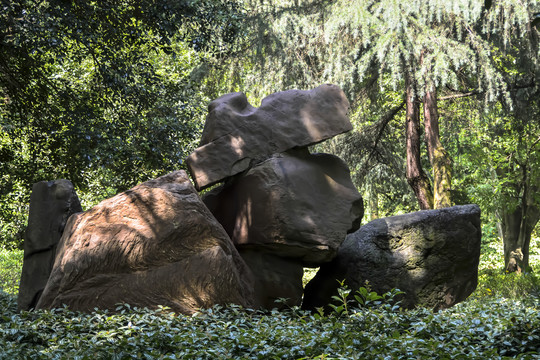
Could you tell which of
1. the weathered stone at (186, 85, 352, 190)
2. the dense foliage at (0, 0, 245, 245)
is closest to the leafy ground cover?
the weathered stone at (186, 85, 352, 190)

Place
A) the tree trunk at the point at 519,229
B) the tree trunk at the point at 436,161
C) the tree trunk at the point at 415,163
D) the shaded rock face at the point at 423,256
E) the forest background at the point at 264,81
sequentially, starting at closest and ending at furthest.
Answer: the shaded rock face at the point at 423,256 < the forest background at the point at 264,81 < the tree trunk at the point at 436,161 < the tree trunk at the point at 415,163 < the tree trunk at the point at 519,229

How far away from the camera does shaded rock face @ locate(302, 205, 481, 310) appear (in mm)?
7379

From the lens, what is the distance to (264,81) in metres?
13.6

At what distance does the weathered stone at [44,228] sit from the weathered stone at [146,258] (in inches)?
27.9

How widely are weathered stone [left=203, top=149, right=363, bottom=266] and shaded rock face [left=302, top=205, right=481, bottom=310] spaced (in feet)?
1.42

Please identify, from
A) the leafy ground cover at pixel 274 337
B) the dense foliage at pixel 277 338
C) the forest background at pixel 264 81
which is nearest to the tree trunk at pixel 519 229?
the forest background at pixel 264 81

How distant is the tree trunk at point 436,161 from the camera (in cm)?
1312

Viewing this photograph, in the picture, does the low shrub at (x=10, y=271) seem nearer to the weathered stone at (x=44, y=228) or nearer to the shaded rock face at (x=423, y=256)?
the weathered stone at (x=44, y=228)

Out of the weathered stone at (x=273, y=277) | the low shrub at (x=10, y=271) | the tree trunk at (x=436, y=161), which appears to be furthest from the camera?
the low shrub at (x=10, y=271)

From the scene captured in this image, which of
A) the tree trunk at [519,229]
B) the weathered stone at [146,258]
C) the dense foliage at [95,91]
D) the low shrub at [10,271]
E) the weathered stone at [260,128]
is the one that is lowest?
the tree trunk at [519,229]

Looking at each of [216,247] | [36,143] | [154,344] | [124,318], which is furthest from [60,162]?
[154,344]

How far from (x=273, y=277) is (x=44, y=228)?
2.68 metres

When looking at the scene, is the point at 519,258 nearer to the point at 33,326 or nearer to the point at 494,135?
the point at 494,135

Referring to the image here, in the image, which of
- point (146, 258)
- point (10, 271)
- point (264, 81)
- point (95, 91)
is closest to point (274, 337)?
point (146, 258)
